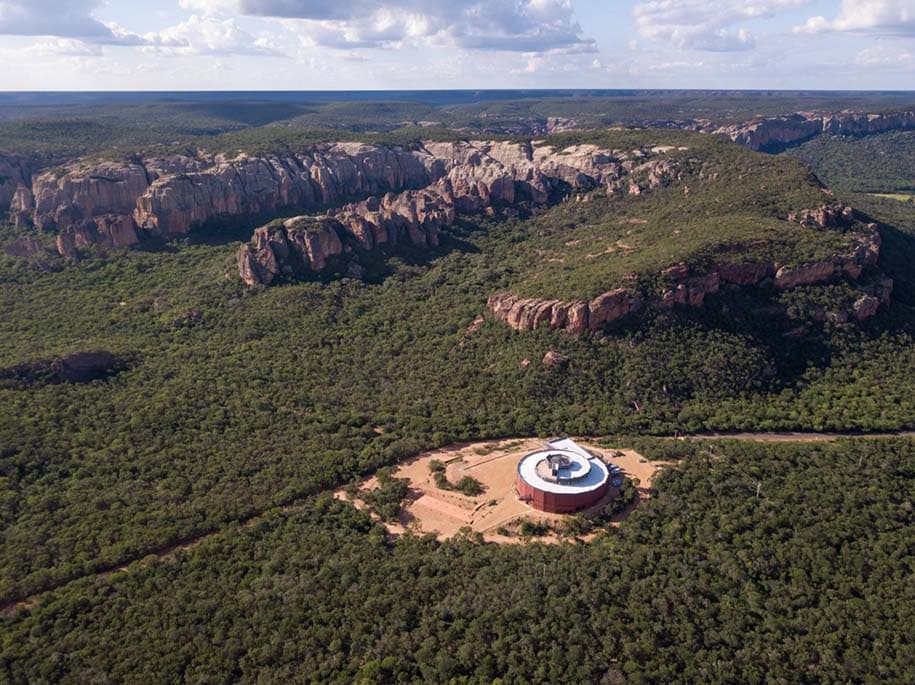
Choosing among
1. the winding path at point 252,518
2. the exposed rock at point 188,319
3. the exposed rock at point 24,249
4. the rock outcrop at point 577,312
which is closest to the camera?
the winding path at point 252,518

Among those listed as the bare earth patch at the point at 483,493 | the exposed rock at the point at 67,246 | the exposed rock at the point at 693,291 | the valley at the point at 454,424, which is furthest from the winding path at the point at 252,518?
the exposed rock at the point at 67,246

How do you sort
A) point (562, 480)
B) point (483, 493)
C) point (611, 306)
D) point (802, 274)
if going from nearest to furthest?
1. point (562, 480)
2. point (483, 493)
3. point (611, 306)
4. point (802, 274)

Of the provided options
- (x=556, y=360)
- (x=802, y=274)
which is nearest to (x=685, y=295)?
(x=802, y=274)

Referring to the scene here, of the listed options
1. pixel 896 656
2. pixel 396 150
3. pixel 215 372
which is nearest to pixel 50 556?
pixel 215 372

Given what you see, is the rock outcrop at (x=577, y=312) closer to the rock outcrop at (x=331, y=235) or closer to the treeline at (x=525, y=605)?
the treeline at (x=525, y=605)

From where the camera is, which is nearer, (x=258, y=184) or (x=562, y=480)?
(x=562, y=480)

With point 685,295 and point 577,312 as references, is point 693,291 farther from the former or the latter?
point 577,312
